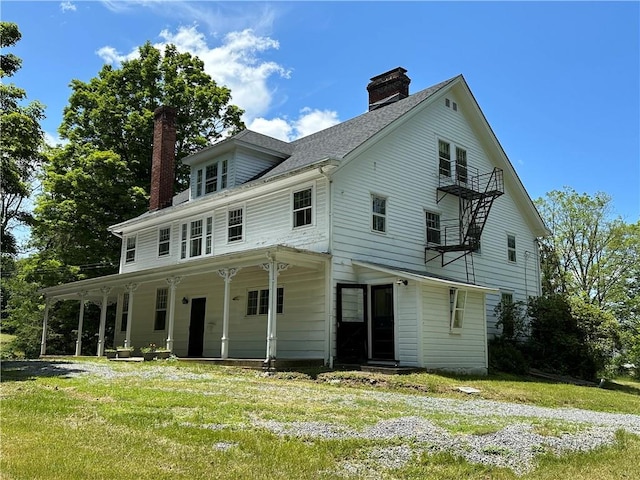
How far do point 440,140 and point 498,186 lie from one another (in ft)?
11.5

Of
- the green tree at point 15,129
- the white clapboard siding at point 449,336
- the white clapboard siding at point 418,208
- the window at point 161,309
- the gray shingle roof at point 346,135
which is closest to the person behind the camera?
the green tree at point 15,129

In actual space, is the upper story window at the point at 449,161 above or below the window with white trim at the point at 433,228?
above

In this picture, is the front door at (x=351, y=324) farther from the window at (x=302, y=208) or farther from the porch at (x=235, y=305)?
the window at (x=302, y=208)

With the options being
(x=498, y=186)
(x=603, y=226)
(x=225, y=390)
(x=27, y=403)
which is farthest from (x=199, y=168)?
(x=603, y=226)

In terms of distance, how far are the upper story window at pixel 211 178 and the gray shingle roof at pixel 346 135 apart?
191cm

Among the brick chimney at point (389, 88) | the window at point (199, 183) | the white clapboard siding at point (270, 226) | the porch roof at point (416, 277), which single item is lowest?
the porch roof at point (416, 277)

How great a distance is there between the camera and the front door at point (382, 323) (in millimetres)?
14891

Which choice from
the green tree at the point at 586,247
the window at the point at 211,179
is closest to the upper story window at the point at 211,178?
the window at the point at 211,179

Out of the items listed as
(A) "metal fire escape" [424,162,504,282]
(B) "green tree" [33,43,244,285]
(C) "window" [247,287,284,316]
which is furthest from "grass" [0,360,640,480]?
(B) "green tree" [33,43,244,285]

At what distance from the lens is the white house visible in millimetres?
14891

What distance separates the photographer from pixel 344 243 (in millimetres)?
15438

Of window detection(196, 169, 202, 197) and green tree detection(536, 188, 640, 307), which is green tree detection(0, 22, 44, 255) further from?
green tree detection(536, 188, 640, 307)

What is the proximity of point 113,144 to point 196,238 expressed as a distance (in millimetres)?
14387

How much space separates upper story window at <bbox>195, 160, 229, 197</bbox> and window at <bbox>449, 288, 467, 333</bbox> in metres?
9.25
